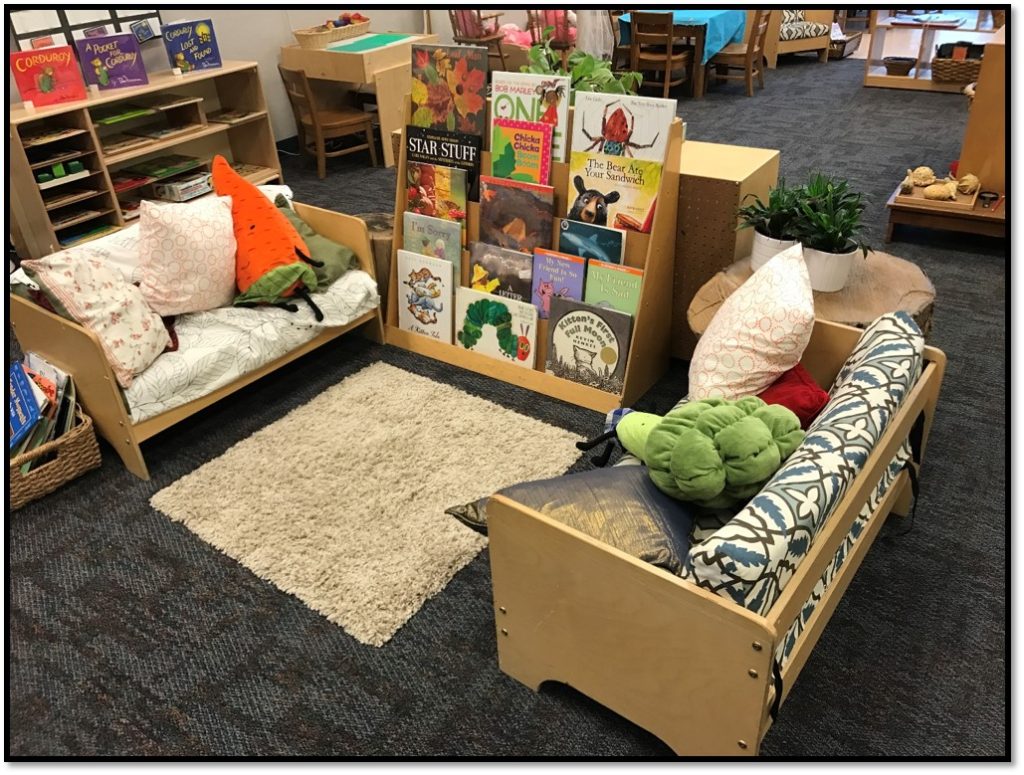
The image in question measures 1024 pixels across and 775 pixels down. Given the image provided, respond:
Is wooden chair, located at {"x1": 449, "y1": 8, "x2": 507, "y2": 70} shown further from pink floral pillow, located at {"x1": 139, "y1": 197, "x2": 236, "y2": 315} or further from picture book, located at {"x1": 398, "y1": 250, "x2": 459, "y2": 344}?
pink floral pillow, located at {"x1": 139, "y1": 197, "x2": 236, "y2": 315}

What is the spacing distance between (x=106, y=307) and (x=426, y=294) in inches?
44.0

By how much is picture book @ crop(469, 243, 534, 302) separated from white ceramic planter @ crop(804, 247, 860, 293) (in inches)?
36.4

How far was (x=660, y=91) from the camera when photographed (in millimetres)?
6668

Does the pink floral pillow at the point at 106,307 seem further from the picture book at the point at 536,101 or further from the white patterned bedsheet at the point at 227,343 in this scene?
the picture book at the point at 536,101

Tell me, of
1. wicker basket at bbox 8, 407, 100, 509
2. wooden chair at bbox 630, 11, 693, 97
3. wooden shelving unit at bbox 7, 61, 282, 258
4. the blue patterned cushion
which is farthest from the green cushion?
wooden chair at bbox 630, 11, 693, 97

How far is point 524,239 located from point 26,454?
1.69 metres

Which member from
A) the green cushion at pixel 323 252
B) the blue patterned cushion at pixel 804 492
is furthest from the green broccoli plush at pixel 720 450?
the green cushion at pixel 323 252

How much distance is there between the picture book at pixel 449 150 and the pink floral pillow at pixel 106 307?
1094 mm

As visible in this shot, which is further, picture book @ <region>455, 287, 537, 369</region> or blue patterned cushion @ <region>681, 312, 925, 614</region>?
picture book @ <region>455, 287, 537, 369</region>

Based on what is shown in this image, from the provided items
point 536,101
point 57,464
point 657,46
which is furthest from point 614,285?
point 657,46

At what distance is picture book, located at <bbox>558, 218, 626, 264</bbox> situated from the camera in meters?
2.51

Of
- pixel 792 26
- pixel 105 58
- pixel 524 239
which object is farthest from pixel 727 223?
pixel 792 26

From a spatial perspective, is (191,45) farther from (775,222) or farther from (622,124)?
(775,222)

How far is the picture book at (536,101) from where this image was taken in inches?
96.3
